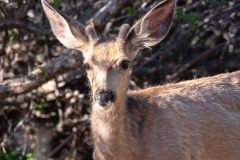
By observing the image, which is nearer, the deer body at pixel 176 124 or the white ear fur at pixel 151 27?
the deer body at pixel 176 124

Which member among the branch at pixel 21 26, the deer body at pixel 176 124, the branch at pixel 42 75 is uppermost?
the branch at pixel 21 26

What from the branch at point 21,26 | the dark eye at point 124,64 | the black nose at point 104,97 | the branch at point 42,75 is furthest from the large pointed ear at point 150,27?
the branch at point 21,26

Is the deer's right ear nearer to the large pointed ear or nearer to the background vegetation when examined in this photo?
the large pointed ear

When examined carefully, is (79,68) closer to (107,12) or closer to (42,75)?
(42,75)

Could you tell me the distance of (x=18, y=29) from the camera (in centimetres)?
892

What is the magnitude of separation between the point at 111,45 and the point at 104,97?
0.72m

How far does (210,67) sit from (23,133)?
2.68 meters

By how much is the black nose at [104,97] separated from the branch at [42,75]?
2.01 meters

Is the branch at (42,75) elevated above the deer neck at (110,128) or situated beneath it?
elevated above

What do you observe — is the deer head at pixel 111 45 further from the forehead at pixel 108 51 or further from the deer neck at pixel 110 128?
the deer neck at pixel 110 128

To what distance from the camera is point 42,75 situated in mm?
8367

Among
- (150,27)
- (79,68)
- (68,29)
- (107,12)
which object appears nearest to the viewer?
(150,27)

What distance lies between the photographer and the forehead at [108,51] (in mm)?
6748

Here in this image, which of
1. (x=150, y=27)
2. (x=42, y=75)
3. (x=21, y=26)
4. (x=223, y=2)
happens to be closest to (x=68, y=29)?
(x=150, y=27)
